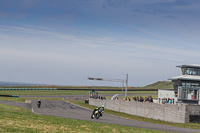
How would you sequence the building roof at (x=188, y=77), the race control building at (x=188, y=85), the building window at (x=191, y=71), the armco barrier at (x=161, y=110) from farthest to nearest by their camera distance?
the building window at (x=191, y=71) < the building roof at (x=188, y=77) < the race control building at (x=188, y=85) < the armco barrier at (x=161, y=110)

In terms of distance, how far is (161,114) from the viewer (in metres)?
38.8

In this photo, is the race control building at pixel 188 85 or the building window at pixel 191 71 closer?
the race control building at pixel 188 85

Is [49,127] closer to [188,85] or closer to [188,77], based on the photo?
[188,85]

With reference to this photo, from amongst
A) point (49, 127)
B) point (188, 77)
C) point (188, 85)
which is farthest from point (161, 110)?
point (49, 127)

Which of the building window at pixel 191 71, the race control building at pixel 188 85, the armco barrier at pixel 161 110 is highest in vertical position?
the building window at pixel 191 71

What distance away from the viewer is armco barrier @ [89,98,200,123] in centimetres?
3388

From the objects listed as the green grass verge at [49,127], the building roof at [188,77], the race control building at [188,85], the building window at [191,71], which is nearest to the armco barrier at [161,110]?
the race control building at [188,85]

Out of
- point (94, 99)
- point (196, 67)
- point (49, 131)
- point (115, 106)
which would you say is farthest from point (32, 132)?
point (94, 99)

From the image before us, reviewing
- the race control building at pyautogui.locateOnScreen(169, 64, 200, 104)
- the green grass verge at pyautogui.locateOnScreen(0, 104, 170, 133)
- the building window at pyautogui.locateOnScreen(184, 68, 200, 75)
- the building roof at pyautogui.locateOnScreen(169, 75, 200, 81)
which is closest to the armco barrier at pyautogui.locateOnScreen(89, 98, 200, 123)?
the race control building at pyautogui.locateOnScreen(169, 64, 200, 104)

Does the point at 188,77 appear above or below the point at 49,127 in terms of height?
above

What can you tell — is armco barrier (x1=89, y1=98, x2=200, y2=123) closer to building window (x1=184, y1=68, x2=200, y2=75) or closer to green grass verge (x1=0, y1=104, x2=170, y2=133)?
green grass verge (x1=0, y1=104, x2=170, y2=133)

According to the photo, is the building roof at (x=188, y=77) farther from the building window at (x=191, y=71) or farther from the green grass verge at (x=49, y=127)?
the green grass verge at (x=49, y=127)

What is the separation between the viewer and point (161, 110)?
38.9m

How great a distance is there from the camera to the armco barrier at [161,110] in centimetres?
3388
